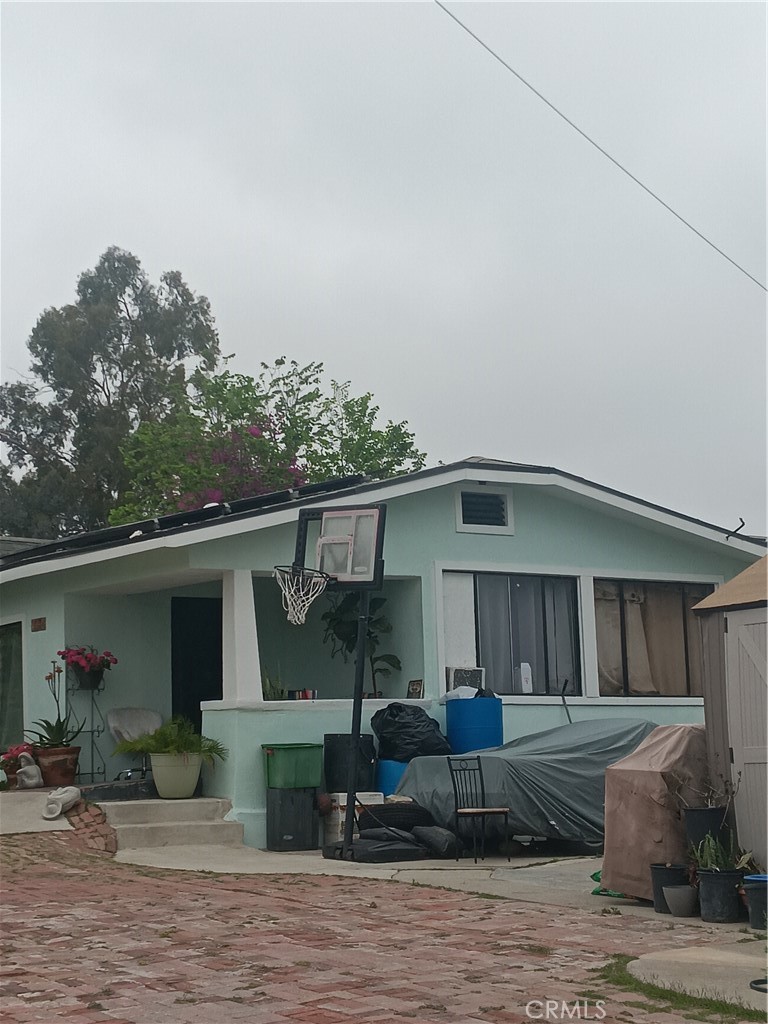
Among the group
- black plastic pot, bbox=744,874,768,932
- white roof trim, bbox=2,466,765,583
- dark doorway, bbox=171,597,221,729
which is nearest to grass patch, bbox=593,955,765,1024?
black plastic pot, bbox=744,874,768,932

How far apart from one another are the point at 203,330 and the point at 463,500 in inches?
919

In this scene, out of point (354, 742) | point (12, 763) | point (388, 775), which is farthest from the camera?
point (12, 763)

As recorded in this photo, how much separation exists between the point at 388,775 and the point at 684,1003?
27.1 ft

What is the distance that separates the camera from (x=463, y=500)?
16062 mm

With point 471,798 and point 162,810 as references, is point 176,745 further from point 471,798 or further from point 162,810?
point 471,798

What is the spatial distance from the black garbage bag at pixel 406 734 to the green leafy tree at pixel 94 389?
2143 centimetres

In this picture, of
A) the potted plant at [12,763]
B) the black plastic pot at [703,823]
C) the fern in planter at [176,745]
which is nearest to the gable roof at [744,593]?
the black plastic pot at [703,823]

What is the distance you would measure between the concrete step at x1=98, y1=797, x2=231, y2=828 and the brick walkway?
2649mm

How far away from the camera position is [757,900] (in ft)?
26.4

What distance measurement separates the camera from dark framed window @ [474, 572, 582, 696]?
52.0 ft

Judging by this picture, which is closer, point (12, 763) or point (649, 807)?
point (649, 807)

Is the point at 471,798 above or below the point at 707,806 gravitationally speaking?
below

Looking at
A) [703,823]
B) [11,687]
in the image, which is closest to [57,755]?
[11,687]

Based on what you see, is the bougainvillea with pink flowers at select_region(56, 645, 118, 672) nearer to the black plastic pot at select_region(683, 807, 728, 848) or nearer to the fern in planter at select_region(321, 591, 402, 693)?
the fern in planter at select_region(321, 591, 402, 693)
